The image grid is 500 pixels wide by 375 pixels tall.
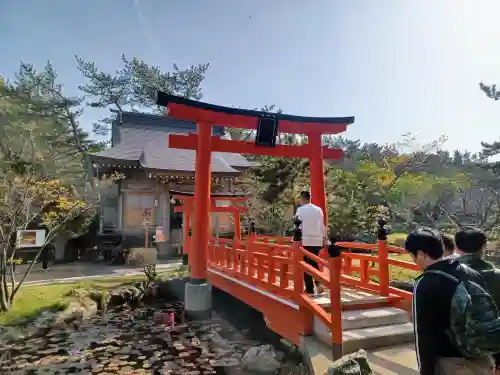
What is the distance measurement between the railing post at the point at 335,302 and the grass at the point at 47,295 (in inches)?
277

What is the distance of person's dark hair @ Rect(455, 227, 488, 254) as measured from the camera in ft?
9.02

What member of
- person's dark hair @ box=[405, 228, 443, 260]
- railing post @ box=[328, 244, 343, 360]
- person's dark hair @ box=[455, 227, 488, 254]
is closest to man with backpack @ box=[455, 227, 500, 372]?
person's dark hair @ box=[455, 227, 488, 254]

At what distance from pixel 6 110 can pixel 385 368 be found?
21.9 metres

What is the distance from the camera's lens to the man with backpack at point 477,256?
2.68 metres

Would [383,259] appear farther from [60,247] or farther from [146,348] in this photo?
[60,247]

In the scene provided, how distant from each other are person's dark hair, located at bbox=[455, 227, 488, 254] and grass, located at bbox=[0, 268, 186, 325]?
8507 millimetres

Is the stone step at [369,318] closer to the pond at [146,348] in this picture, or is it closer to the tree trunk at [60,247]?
the pond at [146,348]

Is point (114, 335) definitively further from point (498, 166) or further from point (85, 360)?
point (498, 166)

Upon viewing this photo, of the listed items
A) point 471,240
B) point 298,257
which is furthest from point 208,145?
point 471,240

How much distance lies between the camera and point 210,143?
808cm

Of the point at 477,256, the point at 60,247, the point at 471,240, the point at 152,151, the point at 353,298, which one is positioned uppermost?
the point at 152,151

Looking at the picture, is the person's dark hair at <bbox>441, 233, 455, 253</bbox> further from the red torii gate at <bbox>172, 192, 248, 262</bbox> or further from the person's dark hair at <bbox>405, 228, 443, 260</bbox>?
the red torii gate at <bbox>172, 192, 248, 262</bbox>

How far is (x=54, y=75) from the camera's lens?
78.9 ft

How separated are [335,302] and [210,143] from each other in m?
5.02
